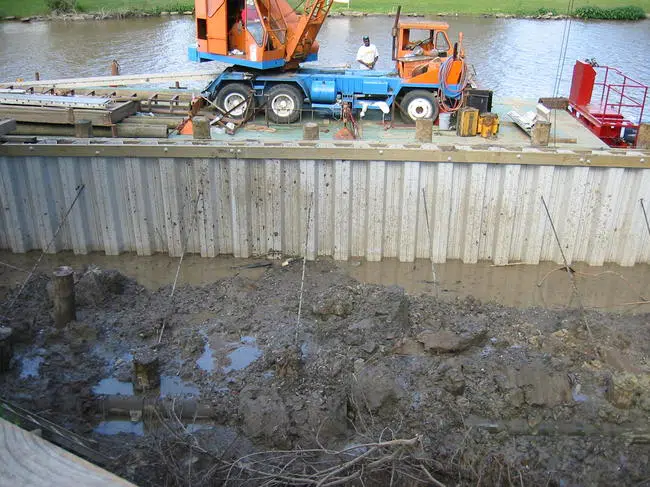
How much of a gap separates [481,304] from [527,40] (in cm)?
2886

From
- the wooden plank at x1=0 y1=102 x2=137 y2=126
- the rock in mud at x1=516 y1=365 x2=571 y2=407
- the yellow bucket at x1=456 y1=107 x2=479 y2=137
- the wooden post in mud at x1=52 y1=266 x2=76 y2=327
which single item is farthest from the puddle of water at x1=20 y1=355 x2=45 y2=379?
the yellow bucket at x1=456 y1=107 x2=479 y2=137

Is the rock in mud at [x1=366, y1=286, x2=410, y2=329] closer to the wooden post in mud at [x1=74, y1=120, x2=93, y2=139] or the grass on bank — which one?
the wooden post in mud at [x1=74, y1=120, x2=93, y2=139]

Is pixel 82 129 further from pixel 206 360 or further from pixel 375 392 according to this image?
pixel 375 392

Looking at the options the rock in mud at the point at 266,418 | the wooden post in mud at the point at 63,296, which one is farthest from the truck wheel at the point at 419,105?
the rock in mud at the point at 266,418

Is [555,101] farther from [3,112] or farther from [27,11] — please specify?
[27,11]

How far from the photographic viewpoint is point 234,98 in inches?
573

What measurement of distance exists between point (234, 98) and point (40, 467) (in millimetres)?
13631

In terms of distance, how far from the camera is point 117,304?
8.92 metres

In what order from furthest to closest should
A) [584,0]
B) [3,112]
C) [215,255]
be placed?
[584,0]
[3,112]
[215,255]

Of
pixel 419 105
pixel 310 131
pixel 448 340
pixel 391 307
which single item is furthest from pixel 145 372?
pixel 419 105

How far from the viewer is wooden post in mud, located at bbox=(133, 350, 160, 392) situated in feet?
23.7

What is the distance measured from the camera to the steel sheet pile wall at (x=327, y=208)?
32.7 feet

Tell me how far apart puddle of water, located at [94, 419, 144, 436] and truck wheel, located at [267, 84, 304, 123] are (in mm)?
8836

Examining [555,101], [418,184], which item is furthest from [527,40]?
[418,184]
